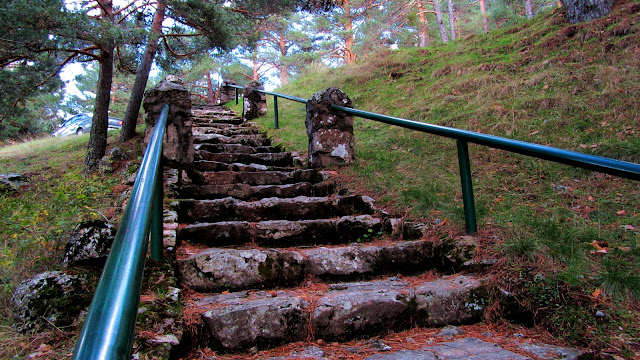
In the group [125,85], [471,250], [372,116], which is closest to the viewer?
[471,250]

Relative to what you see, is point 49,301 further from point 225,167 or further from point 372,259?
point 225,167

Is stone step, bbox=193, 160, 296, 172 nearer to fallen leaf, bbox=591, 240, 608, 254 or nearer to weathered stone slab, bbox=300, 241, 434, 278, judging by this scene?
weathered stone slab, bbox=300, 241, 434, 278

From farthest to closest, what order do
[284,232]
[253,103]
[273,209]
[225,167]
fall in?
[253,103], [225,167], [273,209], [284,232]

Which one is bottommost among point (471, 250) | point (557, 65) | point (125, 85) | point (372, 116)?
point (471, 250)

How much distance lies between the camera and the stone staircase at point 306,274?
5.45 ft

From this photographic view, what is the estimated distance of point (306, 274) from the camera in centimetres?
221

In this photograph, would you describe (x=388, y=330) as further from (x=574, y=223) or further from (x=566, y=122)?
(x=566, y=122)

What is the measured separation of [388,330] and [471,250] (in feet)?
2.53

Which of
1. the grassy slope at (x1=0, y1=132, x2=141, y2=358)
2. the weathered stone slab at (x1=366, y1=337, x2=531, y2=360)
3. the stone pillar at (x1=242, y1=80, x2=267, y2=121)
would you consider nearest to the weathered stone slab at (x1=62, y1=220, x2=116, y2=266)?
the grassy slope at (x1=0, y1=132, x2=141, y2=358)

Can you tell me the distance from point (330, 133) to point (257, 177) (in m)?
0.98

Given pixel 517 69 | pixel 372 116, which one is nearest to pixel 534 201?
pixel 372 116

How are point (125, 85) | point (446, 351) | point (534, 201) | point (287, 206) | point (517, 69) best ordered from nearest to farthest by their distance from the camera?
point (446, 351) < point (534, 201) < point (287, 206) < point (517, 69) < point (125, 85)

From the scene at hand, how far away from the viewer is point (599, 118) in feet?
11.6

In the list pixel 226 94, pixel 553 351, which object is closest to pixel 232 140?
pixel 553 351
